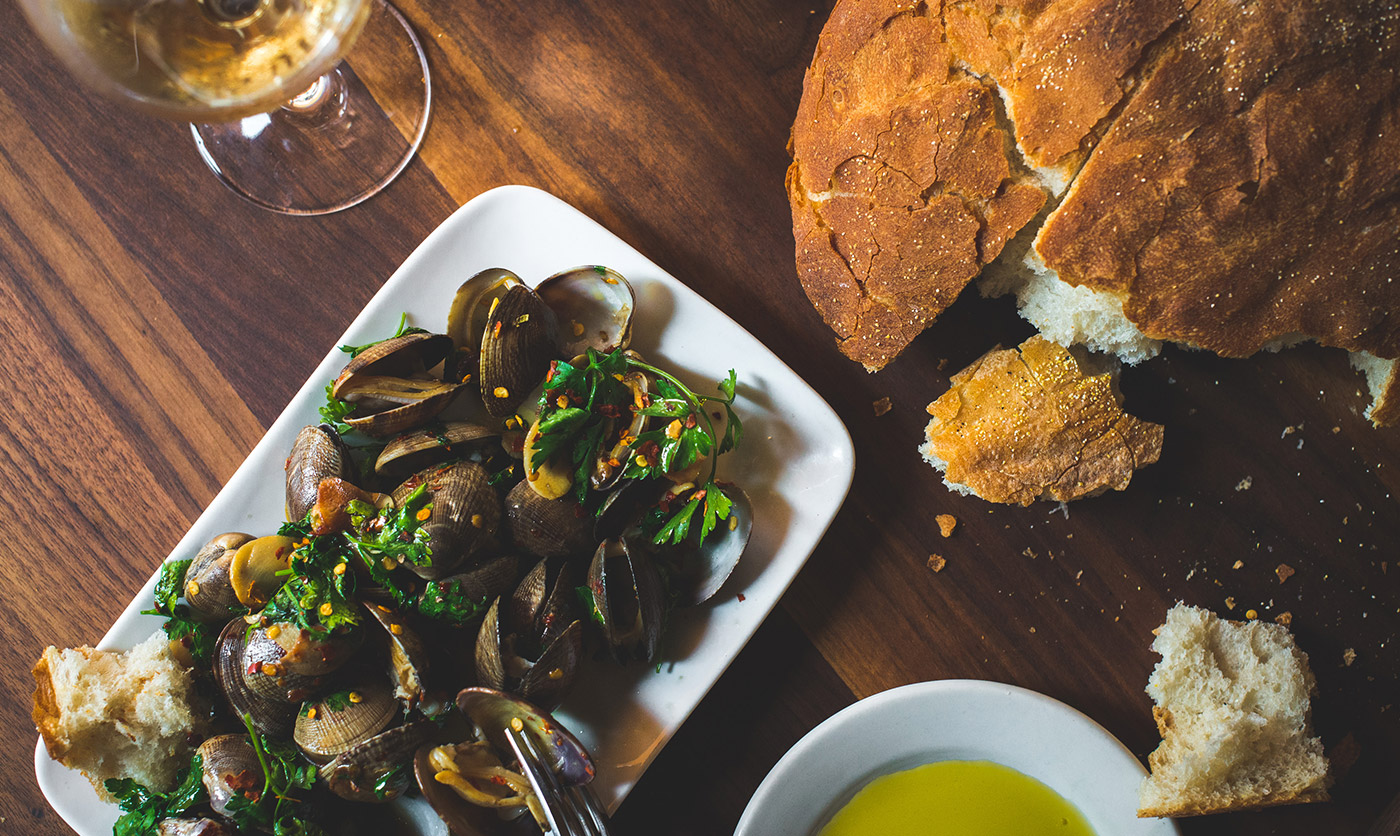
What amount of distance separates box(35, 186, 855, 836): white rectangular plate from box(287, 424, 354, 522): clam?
9 centimetres

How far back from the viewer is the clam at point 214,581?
1.58 m

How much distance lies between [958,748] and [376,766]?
1147 millimetres

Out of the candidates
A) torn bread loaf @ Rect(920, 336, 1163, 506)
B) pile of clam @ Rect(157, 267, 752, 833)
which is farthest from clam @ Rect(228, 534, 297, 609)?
torn bread loaf @ Rect(920, 336, 1163, 506)

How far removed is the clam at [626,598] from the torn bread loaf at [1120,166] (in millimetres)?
619

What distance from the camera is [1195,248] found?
138 centimetres

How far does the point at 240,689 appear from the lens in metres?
1.59

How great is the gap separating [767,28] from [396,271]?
0.97 m

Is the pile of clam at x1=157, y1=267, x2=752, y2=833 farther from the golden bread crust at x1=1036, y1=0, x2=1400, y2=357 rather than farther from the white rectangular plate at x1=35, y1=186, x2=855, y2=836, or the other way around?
the golden bread crust at x1=1036, y1=0, x2=1400, y2=357

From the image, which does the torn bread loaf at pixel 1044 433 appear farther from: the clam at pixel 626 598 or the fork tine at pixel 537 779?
the fork tine at pixel 537 779

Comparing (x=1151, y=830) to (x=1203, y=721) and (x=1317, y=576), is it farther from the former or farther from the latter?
(x=1317, y=576)

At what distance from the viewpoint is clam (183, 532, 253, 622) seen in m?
1.58

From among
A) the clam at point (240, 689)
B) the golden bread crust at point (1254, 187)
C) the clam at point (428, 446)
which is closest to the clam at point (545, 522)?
the clam at point (428, 446)

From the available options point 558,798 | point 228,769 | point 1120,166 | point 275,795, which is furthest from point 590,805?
point 1120,166

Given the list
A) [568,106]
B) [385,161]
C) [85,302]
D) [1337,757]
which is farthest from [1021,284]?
[85,302]
